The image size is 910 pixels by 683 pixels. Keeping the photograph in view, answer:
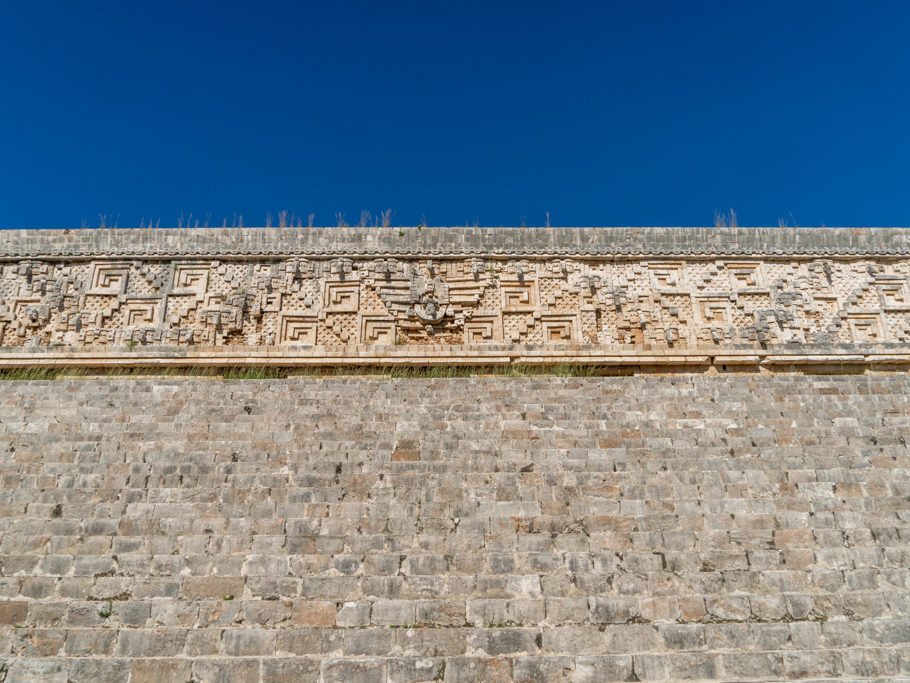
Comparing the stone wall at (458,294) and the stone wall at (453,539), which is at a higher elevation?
the stone wall at (458,294)

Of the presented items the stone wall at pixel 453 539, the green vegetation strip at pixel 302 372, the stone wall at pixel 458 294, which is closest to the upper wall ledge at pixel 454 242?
the stone wall at pixel 458 294

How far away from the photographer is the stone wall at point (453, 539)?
162 inches

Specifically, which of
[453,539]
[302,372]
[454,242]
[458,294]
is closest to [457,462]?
[453,539]

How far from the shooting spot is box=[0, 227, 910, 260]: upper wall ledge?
888cm

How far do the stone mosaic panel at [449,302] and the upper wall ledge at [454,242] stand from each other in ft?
0.44

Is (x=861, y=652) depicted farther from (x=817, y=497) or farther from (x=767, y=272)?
(x=767, y=272)

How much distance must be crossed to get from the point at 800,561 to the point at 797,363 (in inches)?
181

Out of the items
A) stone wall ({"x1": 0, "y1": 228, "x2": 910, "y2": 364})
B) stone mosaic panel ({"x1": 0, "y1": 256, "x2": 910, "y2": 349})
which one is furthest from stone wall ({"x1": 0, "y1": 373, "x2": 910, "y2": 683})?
stone mosaic panel ({"x1": 0, "y1": 256, "x2": 910, "y2": 349})

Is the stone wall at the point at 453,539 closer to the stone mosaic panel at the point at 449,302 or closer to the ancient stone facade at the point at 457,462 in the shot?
the ancient stone facade at the point at 457,462

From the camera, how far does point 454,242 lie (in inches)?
355

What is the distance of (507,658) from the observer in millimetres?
4047

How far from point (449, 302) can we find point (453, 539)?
4.51 metres

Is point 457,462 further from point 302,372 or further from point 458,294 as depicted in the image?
point 458,294

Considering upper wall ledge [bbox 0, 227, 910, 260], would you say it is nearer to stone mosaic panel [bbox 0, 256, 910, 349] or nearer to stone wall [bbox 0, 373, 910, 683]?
stone mosaic panel [bbox 0, 256, 910, 349]
